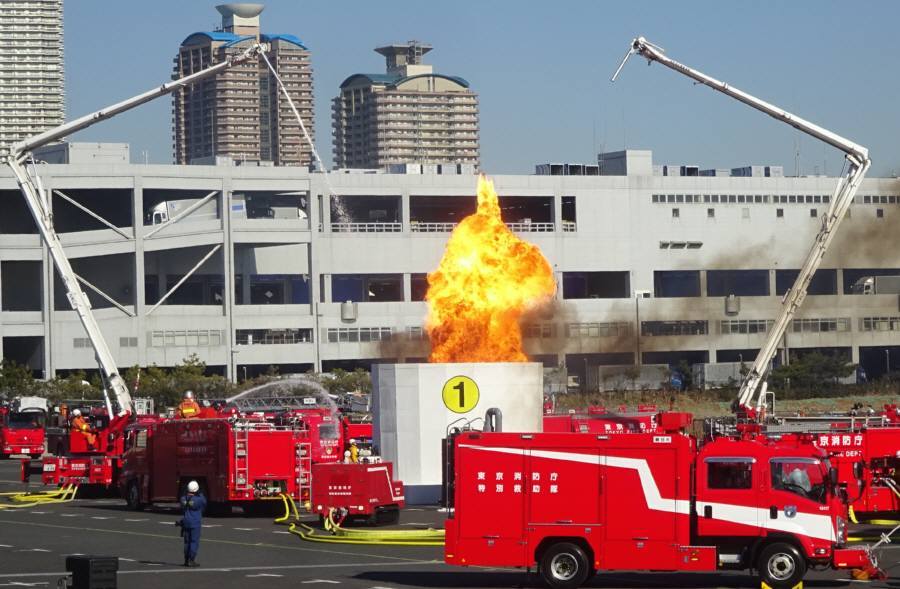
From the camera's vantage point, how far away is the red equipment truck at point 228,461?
154 ft

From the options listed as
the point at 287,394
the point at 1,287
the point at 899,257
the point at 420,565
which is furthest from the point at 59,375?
the point at 420,565

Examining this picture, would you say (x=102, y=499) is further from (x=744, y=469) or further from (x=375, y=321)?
(x=375, y=321)

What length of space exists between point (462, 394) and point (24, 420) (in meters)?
39.9

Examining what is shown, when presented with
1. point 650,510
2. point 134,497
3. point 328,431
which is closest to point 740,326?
point 328,431

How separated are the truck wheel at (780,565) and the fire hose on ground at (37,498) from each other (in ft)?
95.6

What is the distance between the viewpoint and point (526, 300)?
5412cm

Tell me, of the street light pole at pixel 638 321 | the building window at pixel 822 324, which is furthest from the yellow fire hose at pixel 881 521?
the building window at pixel 822 324

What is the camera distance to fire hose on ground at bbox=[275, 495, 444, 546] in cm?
3900

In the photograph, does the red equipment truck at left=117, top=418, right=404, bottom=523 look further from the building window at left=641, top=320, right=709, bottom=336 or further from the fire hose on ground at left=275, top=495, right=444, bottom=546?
the building window at left=641, top=320, right=709, bottom=336

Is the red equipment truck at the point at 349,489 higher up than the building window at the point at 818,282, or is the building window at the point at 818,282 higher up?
the building window at the point at 818,282

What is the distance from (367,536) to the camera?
4022cm

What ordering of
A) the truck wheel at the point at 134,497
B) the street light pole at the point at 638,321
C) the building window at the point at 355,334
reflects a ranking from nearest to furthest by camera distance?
the truck wheel at the point at 134,497
the street light pole at the point at 638,321
the building window at the point at 355,334

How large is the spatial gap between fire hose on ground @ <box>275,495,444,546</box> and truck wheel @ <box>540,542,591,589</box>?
819 centimetres

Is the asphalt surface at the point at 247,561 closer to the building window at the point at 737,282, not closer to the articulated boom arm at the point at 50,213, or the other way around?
the articulated boom arm at the point at 50,213
